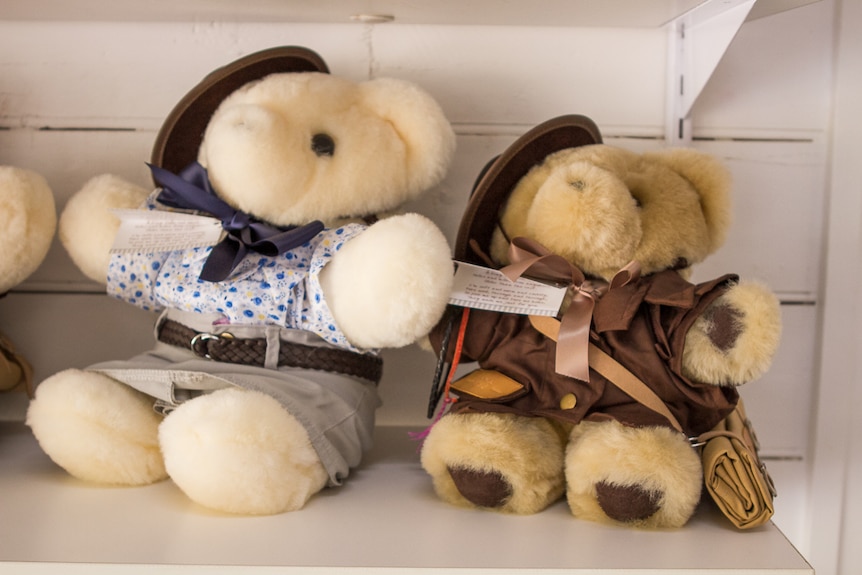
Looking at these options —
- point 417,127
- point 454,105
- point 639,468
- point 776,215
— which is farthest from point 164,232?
point 776,215

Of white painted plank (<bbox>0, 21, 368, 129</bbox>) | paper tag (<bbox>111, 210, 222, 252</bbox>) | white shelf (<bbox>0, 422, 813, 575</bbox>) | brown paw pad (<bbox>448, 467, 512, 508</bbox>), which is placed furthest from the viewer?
white painted plank (<bbox>0, 21, 368, 129</bbox>)

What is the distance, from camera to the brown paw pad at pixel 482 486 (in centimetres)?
76

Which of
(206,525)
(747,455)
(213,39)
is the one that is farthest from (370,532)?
(213,39)

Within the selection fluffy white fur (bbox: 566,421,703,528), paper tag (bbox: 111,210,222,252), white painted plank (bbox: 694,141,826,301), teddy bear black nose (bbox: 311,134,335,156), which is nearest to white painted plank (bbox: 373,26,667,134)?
white painted plank (bbox: 694,141,826,301)

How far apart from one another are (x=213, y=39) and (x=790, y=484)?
0.94m

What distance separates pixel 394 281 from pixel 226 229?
0.67 ft

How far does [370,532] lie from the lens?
2.39 ft

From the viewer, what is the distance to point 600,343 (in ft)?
2.62

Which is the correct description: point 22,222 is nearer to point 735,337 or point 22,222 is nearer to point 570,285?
point 570,285

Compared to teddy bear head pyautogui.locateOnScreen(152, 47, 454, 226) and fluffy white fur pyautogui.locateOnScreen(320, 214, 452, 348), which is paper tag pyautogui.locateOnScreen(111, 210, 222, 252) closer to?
teddy bear head pyautogui.locateOnScreen(152, 47, 454, 226)

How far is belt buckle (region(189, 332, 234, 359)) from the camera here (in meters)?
0.87

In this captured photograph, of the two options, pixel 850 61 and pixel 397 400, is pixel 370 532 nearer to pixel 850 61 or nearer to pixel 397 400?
pixel 397 400

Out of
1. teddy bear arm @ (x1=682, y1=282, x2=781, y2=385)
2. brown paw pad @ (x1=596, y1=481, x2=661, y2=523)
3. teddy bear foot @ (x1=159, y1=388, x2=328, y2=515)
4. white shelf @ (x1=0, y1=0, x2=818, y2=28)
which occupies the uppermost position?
white shelf @ (x1=0, y1=0, x2=818, y2=28)

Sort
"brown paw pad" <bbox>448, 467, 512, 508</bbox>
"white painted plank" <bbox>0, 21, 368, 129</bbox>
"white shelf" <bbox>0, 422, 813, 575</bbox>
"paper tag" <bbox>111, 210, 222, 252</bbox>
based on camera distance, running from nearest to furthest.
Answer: "white shelf" <bbox>0, 422, 813, 575</bbox> < "brown paw pad" <bbox>448, 467, 512, 508</bbox> < "paper tag" <bbox>111, 210, 222, 252</bbox> < "white painted plank" <bbox>0, 21, 368, 129</bbox>
